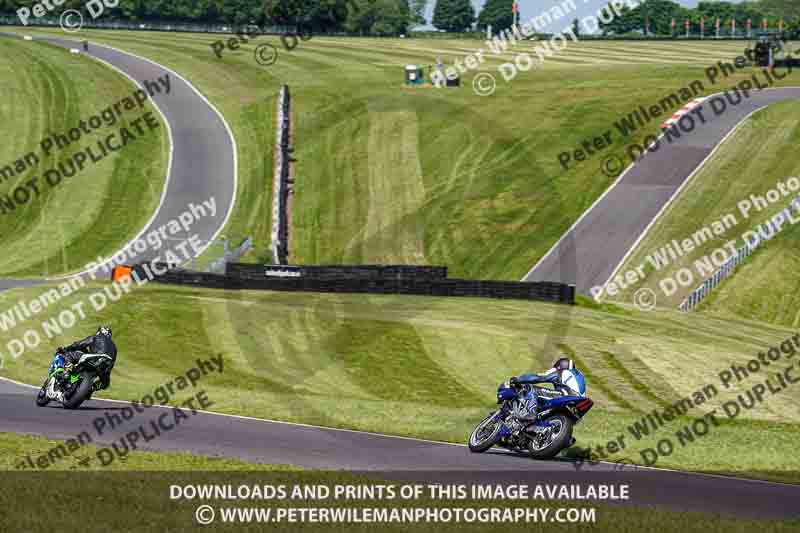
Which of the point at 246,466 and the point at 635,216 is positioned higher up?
the point at 246,466

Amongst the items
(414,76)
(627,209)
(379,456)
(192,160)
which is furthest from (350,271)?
(414,76)

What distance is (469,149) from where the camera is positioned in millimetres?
62562

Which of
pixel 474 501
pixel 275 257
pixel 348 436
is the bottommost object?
pixel 275 257

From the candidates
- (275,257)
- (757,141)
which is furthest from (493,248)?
(757,141)

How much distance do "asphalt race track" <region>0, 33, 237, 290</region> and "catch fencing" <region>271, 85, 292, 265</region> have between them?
99.8 inches

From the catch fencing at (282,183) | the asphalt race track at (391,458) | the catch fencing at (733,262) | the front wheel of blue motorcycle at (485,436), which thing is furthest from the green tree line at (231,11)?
the front wheel of blue motorcycle at (485,436)

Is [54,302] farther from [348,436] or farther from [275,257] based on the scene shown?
[348,436]

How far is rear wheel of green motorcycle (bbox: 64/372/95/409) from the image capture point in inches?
834

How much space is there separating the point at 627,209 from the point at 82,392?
35208 millimetres

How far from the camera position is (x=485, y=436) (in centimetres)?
1823

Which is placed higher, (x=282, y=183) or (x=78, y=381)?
(x=78, y=381)

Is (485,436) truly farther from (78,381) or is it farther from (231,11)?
(231,11)

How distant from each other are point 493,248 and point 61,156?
1062 inches

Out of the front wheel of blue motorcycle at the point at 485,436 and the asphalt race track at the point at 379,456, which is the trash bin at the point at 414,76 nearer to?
the asphalt race track at the point at 379,456
